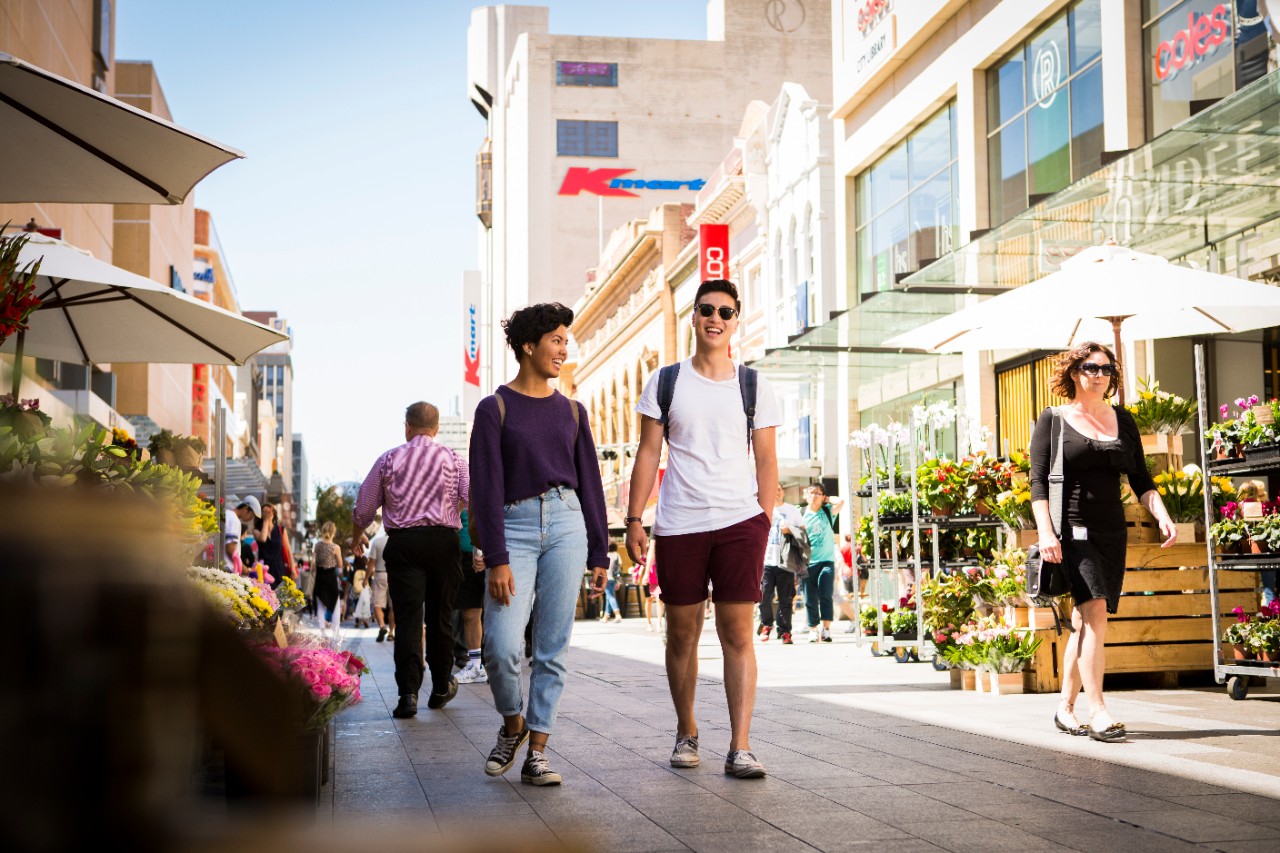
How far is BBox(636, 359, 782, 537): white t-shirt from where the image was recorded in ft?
21.3

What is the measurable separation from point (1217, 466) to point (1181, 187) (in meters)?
6.57

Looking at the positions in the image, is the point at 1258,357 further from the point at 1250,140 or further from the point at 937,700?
the point at 937,700

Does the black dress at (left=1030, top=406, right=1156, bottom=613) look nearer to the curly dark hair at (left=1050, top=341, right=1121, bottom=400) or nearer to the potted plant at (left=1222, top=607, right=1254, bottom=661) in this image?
the curly dark hair at (left=1050, top=341, right=1121, bottom=400)

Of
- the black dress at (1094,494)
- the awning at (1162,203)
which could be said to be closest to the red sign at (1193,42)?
the awning at (1162,203)

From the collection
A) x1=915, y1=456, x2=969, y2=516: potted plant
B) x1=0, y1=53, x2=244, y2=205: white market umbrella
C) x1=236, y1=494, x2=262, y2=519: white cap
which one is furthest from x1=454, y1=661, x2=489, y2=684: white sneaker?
x1=236, y1=494, x2=262, y2=519: white cap

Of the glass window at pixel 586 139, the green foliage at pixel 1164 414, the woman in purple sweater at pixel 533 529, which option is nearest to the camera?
the woman in purple sweater at pixel 533 529

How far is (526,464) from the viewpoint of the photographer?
637 centimetres

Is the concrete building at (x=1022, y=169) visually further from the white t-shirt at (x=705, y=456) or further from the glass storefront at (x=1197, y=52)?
the white t-shirt at (x=705, y=456)

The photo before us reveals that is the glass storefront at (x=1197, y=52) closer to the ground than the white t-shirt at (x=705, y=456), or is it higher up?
higher up

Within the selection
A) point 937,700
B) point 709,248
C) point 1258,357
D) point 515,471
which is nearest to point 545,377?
point 515,471

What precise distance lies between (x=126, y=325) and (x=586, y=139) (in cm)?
9196

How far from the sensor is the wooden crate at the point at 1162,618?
10.2 metres

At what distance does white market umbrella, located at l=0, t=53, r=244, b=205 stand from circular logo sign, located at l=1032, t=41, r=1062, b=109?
1540 centimetres

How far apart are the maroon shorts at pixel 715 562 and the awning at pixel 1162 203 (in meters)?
7.63
